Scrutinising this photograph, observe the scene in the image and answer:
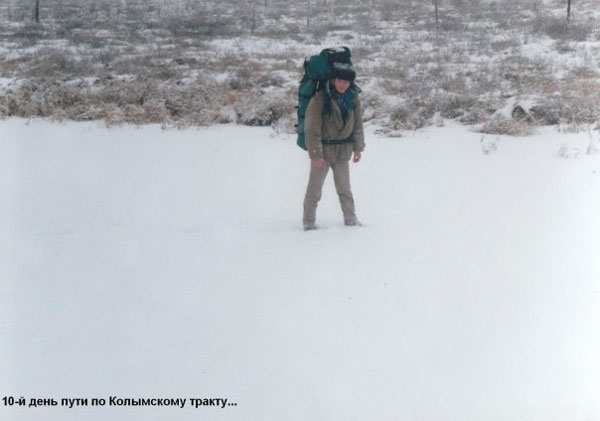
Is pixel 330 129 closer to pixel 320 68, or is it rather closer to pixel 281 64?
pixel 320 68

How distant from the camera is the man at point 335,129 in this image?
4.33 metres

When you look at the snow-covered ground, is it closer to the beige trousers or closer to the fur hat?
the beige trousers

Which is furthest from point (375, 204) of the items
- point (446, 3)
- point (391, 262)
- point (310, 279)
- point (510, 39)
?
point (446, 3)

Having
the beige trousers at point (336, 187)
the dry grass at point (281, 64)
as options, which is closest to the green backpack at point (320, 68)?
the beige trousers at point (336, 187)

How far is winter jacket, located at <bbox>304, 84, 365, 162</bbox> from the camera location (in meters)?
4.39

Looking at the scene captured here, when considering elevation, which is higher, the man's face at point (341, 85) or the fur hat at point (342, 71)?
the fur hat at point (342, 71)

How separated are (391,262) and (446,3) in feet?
86.9

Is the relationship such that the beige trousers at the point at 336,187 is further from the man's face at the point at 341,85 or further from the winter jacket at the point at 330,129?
the man's face at the point at 341,85

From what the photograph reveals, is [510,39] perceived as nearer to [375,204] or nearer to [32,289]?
[375,204]

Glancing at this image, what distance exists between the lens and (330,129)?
454cm

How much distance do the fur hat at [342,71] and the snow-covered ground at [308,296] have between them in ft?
4.08

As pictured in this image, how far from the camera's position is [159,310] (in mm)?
3574

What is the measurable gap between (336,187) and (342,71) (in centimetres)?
106

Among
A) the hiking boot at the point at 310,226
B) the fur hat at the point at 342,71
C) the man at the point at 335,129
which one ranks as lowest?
the hiking boot at the point at 310,226
